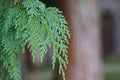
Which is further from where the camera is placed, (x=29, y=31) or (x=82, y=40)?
(x=82, y=40)

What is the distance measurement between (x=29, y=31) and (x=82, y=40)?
4749 millimetres

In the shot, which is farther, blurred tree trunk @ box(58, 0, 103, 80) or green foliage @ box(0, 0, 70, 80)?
blurred tree trunk @ box(58, 0, 103, 80)

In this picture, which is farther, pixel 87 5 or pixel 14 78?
pixel 87 5

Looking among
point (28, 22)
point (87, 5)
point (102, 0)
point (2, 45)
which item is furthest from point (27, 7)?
point (102, 0)

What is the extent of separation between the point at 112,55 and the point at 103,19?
2013 millimetres

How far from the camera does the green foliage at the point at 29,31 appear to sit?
59.4 inches

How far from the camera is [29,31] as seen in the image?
1511 mm

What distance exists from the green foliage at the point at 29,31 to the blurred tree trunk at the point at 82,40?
4289mm

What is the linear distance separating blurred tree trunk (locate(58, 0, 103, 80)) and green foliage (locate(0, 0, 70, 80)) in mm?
4289

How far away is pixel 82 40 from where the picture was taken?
6.24 m

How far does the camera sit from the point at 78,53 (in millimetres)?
6156

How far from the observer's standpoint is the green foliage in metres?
1.51

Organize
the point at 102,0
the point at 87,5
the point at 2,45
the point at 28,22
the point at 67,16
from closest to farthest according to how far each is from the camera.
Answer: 1. the point at 28,22
2. the point at 2,45
3. the point at 67,16
4. the point at 87,5
5. the point at 102,0

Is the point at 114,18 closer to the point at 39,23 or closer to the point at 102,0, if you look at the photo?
the point at 102,0
